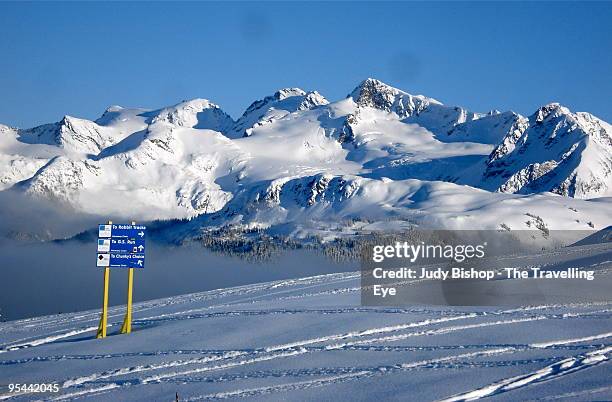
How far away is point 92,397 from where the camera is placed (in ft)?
54.2

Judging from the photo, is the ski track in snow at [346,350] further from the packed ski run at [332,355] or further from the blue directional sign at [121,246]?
the blue directional sign at [121,246]

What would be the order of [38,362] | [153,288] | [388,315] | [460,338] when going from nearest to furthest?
[460,338], [38,362], [388,315], [153,288]

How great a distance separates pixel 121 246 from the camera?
24375 millimetres

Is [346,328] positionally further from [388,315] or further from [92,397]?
[92,397]

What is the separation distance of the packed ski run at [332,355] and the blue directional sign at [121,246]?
2.24 meters

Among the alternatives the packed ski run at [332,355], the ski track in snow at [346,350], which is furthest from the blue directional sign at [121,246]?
the ski track in snow at [346,350]

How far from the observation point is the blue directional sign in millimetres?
24234

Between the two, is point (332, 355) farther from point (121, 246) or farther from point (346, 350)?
point (121, 246)

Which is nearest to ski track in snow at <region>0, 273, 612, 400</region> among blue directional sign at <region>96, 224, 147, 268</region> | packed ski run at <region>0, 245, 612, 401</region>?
packed ski run at <region>0, 245, 612, 401</region>

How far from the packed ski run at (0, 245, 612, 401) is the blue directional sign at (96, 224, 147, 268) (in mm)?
2239

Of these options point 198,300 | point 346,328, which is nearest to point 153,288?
point 198,300

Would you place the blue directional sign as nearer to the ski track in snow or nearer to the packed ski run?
the packed ski run

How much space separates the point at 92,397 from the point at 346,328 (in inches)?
283

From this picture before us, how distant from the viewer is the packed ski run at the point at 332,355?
1525 cm
